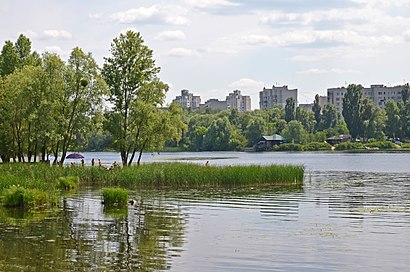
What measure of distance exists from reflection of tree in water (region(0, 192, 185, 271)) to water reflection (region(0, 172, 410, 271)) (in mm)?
31

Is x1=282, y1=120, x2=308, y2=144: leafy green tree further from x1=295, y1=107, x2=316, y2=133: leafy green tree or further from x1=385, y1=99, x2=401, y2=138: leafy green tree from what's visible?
x1=385, y1=99, x2=401, y2=138: leafy green tree

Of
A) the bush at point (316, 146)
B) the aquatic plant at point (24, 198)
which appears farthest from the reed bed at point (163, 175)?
the bush at point (316, 146)

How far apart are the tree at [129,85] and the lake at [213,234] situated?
18.2 m

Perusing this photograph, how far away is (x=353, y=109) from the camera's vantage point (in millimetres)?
174125

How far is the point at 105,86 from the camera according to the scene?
56156 millimetres

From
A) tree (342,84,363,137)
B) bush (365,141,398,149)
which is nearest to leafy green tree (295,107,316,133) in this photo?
tree (342,84,363,137)

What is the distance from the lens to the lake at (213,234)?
19984 mm

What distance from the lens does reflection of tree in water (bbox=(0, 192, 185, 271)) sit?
1966cm

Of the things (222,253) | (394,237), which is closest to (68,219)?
(222,253)

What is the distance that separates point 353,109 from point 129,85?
399 ft

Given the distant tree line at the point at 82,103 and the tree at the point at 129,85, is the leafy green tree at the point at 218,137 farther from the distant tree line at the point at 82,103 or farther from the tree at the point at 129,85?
the tree at the point at 129,85

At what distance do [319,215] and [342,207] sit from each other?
3934 mm

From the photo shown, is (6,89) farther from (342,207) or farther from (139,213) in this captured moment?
(342,207)

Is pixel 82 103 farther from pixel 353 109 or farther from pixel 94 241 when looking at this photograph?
pixel 353 109
